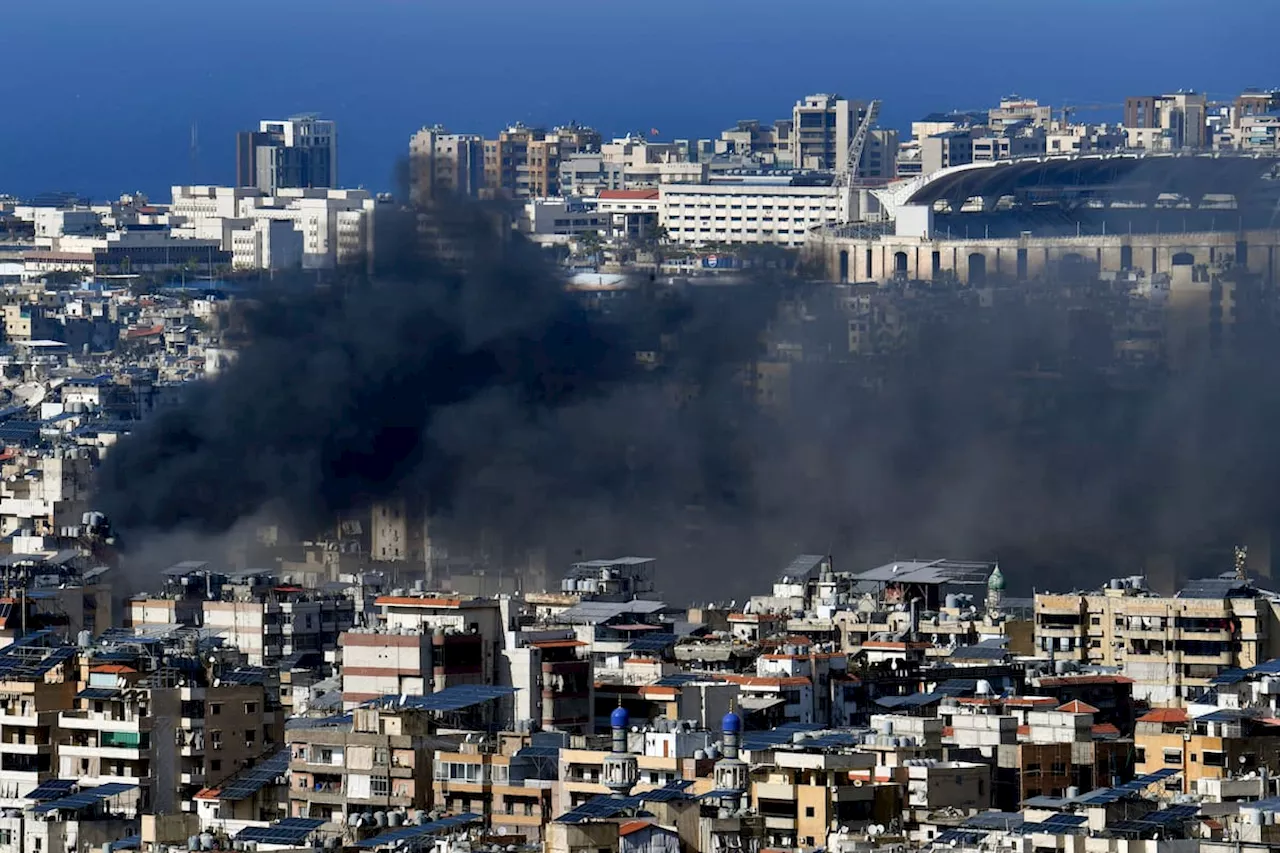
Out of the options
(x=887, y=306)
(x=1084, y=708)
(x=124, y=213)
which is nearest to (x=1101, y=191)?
(x=887, y=306)

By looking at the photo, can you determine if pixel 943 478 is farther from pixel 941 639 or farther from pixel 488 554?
pixel 941 639

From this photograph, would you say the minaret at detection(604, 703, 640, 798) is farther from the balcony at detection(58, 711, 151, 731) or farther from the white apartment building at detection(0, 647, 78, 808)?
the white apartment building at detection(0, 647, 78, 808)

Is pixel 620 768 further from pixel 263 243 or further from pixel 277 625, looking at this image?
pixel 263 243

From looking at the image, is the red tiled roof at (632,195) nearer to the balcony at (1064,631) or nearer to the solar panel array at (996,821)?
the balcony at (1064,631)

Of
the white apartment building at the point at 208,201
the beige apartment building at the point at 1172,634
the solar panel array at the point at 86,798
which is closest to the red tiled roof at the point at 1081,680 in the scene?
the beige apartment building at the point at 1172,634

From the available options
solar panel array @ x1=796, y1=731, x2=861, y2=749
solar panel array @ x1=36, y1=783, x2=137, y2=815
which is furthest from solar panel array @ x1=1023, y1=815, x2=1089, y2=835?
solar panel array @ x1=36, y1=783, x2=137, y2=815

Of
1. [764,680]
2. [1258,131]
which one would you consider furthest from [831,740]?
[1258,131]
